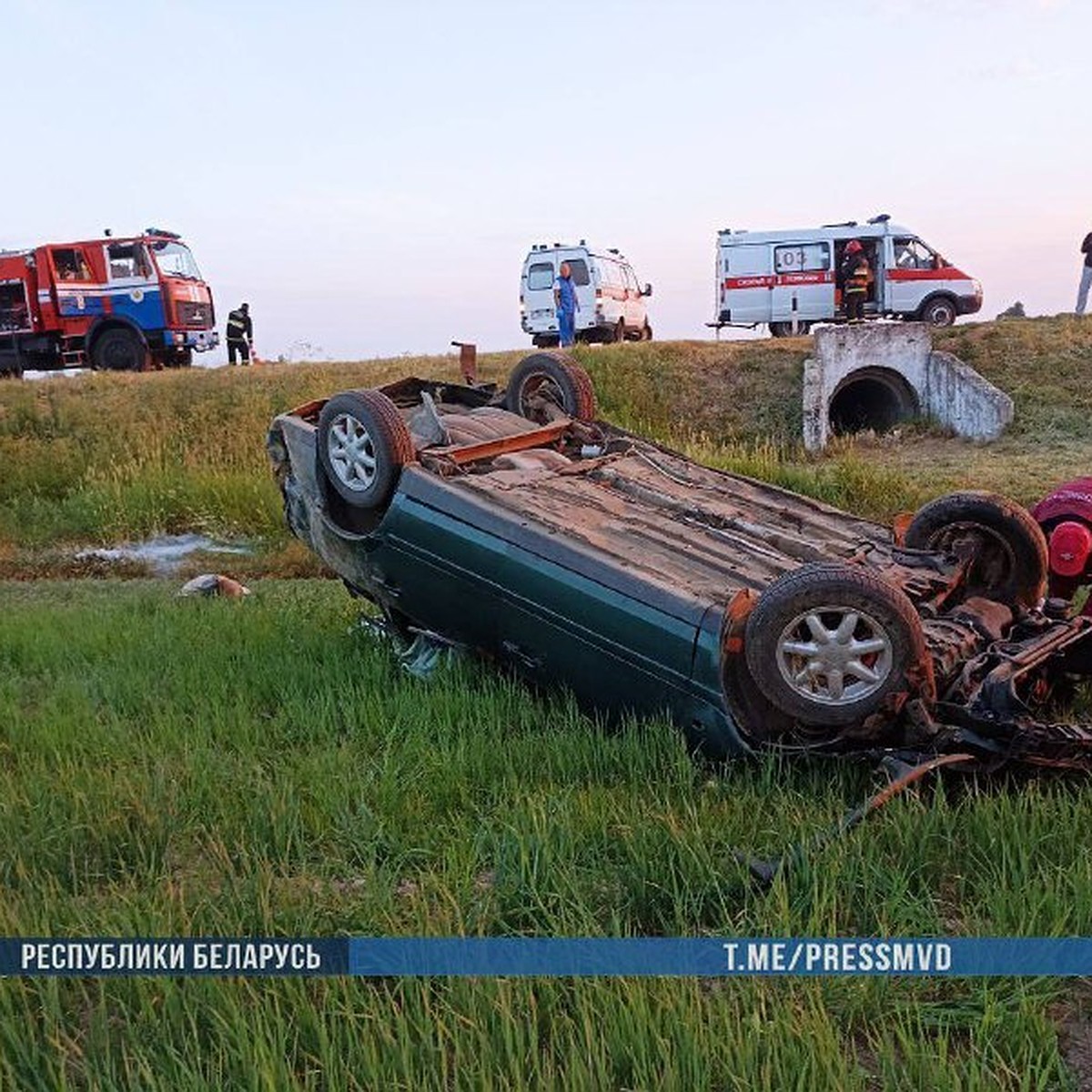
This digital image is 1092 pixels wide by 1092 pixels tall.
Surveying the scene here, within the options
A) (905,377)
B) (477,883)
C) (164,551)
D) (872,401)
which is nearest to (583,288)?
(872,401)

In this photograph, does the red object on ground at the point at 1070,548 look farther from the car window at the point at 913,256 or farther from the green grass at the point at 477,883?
the car window at the point at 913,256

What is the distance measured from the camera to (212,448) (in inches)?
518

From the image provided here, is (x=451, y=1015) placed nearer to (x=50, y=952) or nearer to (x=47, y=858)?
(x=50, y=952)

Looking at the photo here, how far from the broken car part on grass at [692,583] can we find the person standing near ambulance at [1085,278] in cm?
1553

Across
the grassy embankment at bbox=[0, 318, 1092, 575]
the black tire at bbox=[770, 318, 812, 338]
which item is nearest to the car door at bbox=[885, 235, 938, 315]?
the black tire at bbox=[770, 318, 812, 338]

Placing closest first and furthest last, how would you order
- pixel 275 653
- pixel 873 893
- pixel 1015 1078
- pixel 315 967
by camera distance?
pixel 1015 1078 → pixel 315 967 → pixel 873 893 → pixel 275 653

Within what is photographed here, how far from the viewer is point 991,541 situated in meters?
4.16

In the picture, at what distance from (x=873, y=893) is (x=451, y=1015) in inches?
42.3

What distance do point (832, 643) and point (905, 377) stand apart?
13.0 meters

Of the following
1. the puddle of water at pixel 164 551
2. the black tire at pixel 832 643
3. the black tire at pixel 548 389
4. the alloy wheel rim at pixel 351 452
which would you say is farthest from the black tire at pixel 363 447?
the puddle of water at pixel 164 551

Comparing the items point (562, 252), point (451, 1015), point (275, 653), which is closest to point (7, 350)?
point (562, 252)

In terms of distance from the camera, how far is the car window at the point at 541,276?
22.2 metres

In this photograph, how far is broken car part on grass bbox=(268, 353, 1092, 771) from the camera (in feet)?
10.6

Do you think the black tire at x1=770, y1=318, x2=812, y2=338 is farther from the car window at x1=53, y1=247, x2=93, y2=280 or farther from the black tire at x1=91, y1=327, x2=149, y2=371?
the car window at x1=53, y1=247, x2=93, y2=280
